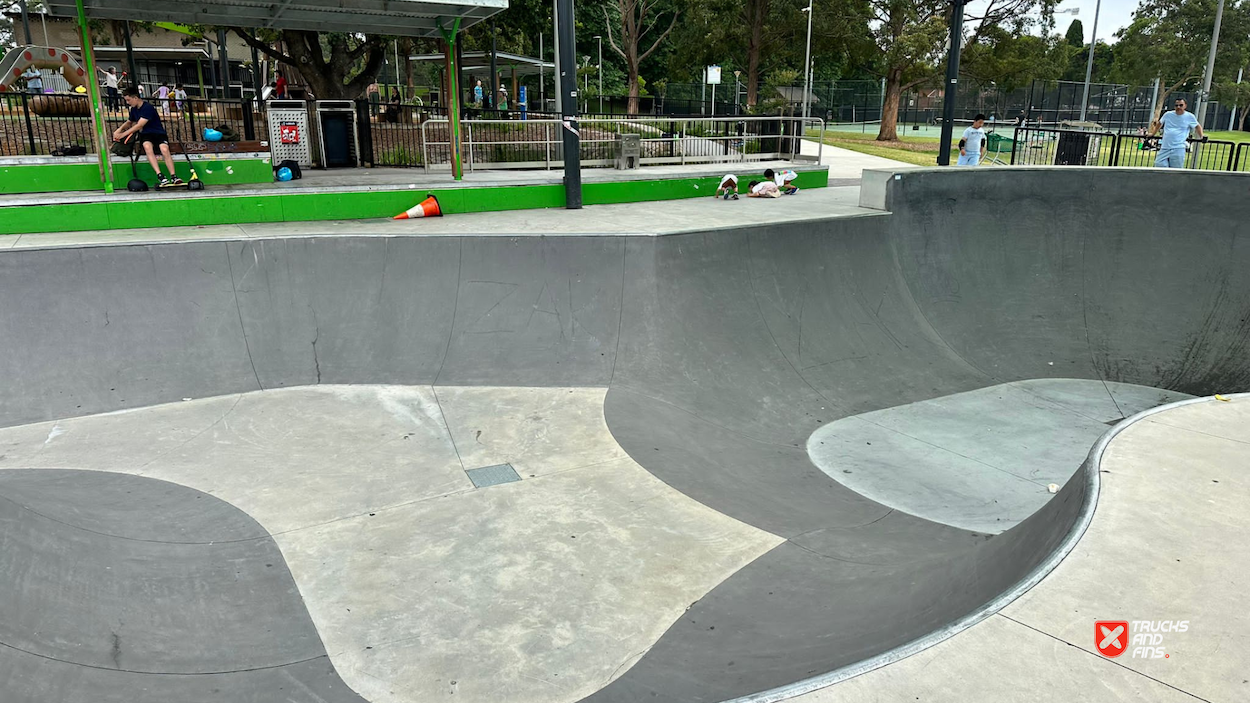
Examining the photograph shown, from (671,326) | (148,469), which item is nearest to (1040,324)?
(671,326)

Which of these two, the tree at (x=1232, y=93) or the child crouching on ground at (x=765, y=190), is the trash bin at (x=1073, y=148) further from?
the tree at (x=1232, y=93)

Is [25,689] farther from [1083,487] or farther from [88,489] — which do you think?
[1083,487]

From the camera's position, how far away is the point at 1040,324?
11.5 m

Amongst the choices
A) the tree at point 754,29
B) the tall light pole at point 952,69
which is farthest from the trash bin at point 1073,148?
the tree at point 754,29

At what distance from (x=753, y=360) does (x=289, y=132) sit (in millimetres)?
10683

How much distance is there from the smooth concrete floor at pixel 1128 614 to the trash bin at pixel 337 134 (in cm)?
1504

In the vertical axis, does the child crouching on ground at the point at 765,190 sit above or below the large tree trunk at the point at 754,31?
below

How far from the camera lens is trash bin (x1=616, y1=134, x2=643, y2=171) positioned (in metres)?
16.4

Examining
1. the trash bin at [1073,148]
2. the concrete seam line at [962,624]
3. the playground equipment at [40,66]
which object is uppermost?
the playground equipment at [40,66]

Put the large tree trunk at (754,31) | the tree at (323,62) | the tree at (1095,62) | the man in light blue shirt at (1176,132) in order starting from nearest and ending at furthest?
the man in light blue shirt at (1176,132) < the tree at (323,62) < the large tree trunk at (754,31) < the tree at (1095,62)

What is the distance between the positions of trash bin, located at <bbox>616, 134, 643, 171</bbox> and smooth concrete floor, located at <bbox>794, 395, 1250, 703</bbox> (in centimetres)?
1313

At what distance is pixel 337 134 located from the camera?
15930mm

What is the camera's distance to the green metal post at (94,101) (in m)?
10.2

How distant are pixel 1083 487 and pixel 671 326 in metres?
5.61
